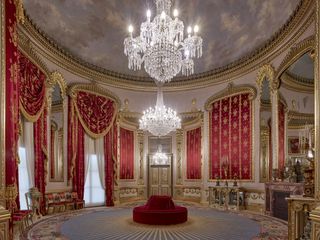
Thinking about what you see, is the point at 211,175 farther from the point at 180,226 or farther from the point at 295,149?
the point at 180,226

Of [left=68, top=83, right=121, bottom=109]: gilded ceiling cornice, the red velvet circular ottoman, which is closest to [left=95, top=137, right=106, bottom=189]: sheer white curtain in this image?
[left=68, top=83, right=121, bottom=109]: gilded ceiling cornice

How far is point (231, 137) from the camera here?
41.5 feet

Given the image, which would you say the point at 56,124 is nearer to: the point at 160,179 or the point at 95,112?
the point at 95,112

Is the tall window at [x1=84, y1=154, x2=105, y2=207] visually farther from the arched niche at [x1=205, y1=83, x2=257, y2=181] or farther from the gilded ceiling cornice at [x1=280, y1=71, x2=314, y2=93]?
the gilded ceiling cornice at [x1=280, y1=71, x2=314, y2=93]

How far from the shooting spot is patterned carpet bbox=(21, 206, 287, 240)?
6582mm

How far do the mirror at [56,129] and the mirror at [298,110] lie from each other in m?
7.19

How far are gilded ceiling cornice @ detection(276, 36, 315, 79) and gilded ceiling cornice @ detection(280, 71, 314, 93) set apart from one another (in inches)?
7.0

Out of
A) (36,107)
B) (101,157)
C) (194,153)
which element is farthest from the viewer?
(194,153)

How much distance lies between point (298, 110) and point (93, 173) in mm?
8028

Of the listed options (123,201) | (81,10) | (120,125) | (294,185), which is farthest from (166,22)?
(123,201)

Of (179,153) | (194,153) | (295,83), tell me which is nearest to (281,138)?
(295,83)

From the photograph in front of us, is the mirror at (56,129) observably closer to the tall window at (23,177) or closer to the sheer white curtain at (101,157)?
the tall window at (23,177)

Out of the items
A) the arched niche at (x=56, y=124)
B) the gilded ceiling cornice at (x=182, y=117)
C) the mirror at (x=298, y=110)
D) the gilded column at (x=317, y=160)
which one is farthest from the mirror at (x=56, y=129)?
the gilded column at (x=317, y=160)

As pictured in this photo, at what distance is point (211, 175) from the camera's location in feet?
43.9
